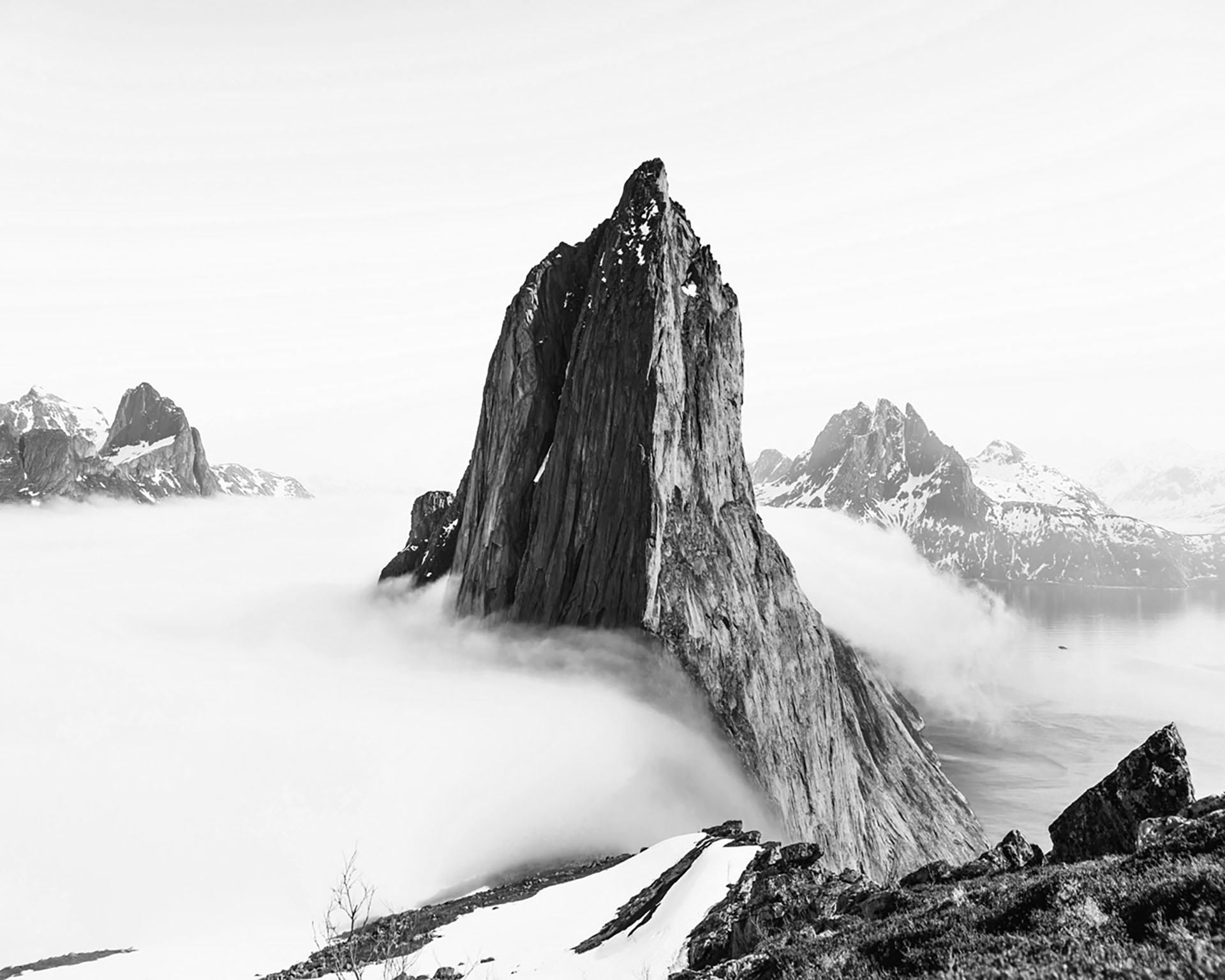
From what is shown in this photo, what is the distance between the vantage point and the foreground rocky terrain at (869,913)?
778cm

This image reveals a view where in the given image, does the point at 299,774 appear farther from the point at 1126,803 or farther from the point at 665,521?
the point at 1126,803

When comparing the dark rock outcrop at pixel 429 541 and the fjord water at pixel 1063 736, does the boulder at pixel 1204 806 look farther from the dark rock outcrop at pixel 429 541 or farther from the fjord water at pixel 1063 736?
the fjord water at pixel 1063 736

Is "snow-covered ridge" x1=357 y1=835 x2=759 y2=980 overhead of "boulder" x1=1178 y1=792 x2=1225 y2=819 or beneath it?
beneath

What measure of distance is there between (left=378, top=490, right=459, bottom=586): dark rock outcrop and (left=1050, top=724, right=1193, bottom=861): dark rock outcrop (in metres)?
84.7

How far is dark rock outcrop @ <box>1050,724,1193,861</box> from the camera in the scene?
18.2m

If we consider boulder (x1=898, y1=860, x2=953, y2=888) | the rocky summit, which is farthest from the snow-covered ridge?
the rocky summit

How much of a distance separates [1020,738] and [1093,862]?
579 feet

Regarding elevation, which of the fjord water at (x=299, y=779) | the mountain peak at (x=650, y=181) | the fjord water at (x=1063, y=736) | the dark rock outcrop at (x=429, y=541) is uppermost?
the mountain peak at (x=650, y=181)

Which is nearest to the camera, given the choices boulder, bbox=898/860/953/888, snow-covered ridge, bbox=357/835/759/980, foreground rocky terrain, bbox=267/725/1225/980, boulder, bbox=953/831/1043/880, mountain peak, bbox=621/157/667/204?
foreground rocky terrain, bbox=267/725/1225/980

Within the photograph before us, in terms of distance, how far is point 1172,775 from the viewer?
1906 centimetres

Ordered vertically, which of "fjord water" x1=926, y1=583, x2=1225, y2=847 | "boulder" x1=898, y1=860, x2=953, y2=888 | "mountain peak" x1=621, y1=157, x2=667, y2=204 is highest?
"mountain peak" x1=621, y1=157, x2=667, y2=204

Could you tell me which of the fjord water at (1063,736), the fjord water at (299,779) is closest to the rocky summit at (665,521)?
the fjord water at (299,779)

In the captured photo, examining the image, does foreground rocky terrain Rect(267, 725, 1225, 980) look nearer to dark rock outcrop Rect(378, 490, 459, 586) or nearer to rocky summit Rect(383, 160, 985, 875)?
rocky summit Rect(383, 160, 985, 875)

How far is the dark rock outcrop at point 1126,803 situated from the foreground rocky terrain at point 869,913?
0.16 ft
